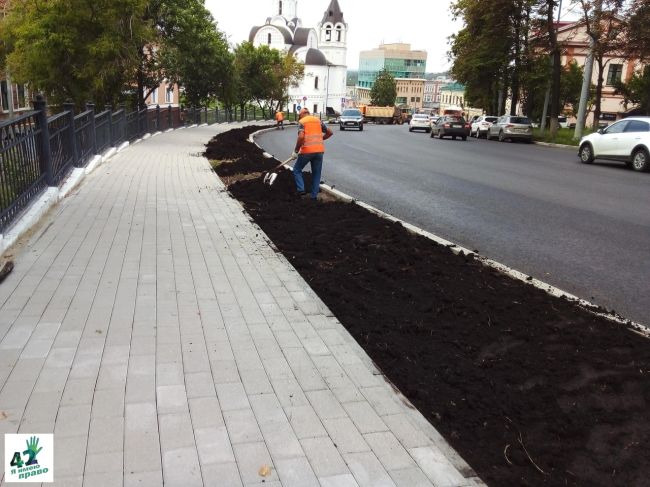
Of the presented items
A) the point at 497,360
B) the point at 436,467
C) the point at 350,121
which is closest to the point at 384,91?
the point at 350,121

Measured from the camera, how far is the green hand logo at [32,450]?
270 centimetres

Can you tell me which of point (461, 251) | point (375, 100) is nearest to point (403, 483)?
point (461, 251)

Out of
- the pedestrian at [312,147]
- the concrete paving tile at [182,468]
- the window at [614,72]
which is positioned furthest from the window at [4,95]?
Result: the window at [614,72]

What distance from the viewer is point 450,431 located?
10.5 ft

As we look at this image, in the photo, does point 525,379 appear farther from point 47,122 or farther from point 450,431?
point 47,122

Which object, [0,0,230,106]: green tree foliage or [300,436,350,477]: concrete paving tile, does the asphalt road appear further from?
[0,0,230,106]: green tree foliage

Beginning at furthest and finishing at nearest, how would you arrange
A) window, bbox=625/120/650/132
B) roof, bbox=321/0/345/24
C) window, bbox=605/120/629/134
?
roof, bbox=321/0/345/24 < window, bbox=605/120/629/134 < window, bbox=625/120/650/132

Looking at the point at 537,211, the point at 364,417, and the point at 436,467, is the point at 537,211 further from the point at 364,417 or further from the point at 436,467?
the point at 436,467

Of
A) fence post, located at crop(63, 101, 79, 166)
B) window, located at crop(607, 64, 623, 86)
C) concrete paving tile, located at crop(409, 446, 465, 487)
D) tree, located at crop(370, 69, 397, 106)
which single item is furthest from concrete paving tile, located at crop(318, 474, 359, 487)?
tree, located at crop(370, 69, 397, 106)

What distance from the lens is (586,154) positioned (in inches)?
789

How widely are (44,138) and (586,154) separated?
1779 cm

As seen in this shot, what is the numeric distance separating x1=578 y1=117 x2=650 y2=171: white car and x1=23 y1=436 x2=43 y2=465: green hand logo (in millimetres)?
18466

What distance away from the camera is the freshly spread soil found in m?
3.00

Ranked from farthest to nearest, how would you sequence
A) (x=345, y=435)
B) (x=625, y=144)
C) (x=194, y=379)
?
(x=625, y=144), (x=194, y=379), (x=345, y=435)
